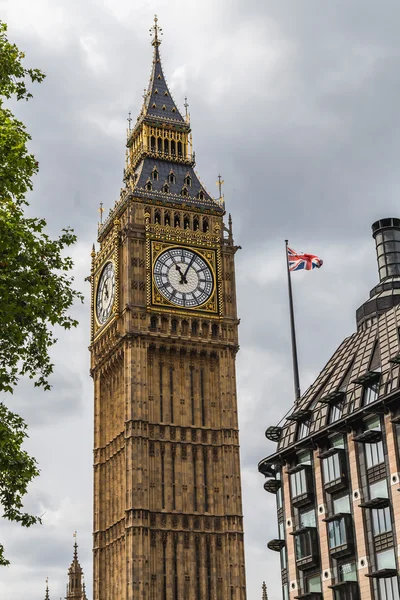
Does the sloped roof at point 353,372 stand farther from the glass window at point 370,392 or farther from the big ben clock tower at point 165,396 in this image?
the big ben clock tower at point 165,396

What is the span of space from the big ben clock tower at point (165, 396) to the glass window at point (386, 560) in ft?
128

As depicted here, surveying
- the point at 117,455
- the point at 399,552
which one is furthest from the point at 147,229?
the point at 399,552

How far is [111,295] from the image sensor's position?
111000 mm

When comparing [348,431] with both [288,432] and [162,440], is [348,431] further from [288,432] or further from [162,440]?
[162,440]

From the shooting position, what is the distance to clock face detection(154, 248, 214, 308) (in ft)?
357

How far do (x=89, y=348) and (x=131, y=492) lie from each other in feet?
71.4

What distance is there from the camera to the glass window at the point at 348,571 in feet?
211

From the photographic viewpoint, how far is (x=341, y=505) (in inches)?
2611

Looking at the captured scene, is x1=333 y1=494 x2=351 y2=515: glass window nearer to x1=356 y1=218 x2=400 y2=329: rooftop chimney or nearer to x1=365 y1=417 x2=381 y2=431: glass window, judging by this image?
x1=365 y1=417 x2=381 y2=431: glass window

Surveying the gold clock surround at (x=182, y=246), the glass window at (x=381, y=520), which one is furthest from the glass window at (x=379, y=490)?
the gold clock surround at (x=182, y=246)

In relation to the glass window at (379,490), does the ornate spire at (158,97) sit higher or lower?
higher

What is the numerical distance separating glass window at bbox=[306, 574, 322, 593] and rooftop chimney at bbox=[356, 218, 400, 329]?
Answer: 22.1 m

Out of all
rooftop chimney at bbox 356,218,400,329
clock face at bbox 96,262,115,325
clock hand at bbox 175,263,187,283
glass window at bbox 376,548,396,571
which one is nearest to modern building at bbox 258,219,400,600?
glass window at bbox 376,548,396,571

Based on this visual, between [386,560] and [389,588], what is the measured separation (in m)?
1.59
